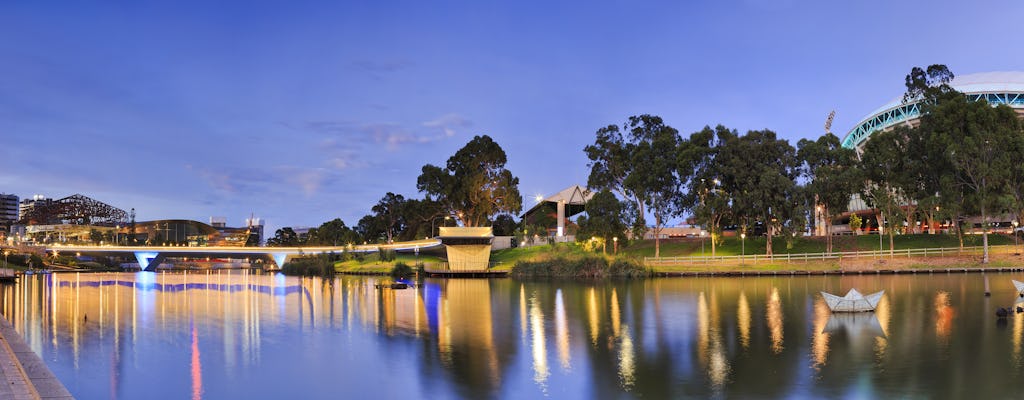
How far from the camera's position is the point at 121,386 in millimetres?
27109

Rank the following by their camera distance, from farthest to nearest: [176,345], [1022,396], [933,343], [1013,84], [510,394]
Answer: [1013,84] < [176,345] < [933,343] < [510,394] < [1022,396]

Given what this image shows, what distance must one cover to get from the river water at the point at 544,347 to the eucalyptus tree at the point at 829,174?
30.4 metres

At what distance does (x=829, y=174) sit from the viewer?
91.2 metres

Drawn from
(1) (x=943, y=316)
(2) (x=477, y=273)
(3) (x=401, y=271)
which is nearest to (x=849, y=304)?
(1) (x=943, y=316)

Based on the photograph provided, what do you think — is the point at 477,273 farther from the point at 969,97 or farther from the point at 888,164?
the point at 969,97

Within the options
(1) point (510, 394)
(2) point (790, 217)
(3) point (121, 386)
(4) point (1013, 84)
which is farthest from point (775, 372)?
(4) point (1013, 84)

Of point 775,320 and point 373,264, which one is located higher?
point 373,264

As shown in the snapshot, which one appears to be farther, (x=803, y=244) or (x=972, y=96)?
(x=972, y=96)

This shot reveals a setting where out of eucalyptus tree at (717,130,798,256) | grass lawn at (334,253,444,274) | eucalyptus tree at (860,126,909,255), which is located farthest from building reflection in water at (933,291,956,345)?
grass lawn at (334,253,444,274)

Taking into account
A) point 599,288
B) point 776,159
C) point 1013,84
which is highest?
point 1013,84

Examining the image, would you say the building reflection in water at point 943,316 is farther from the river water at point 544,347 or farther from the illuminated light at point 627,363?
the illuminated light at point 627,363

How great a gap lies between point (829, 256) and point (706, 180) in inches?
762

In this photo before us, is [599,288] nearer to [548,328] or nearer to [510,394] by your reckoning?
[548,328]

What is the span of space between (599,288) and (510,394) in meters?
49.4
